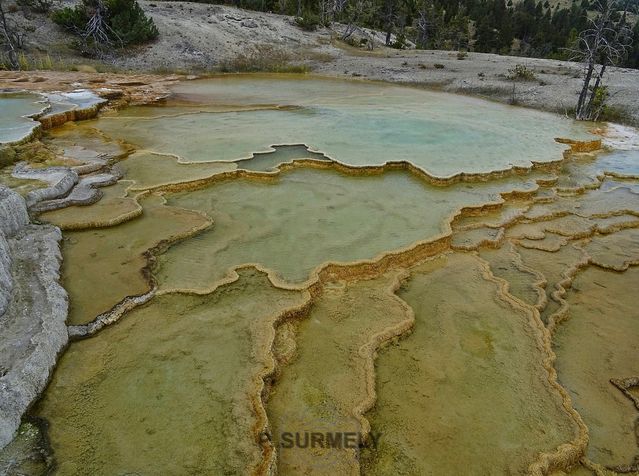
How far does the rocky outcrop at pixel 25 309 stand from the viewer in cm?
276

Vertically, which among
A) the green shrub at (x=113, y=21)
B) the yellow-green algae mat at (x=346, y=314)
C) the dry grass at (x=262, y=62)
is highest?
the green shrub at (x=113, y=21)

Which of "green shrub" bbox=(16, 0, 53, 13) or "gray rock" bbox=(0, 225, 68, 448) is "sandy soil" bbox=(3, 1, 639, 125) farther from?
"gray rock" bbox=(0, 225, 68, 448)

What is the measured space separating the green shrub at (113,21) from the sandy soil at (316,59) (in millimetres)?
477

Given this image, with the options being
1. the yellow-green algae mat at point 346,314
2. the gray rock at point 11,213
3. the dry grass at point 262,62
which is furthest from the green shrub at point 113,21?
the gray rock at point 11,213

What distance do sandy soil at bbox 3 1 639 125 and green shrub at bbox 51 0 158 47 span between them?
48 centimetres

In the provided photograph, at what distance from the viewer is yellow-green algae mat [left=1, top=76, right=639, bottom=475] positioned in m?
2.80

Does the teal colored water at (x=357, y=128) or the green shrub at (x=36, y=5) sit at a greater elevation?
the green shrub at (x=36, y=5)

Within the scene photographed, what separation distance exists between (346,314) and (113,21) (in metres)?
17.3

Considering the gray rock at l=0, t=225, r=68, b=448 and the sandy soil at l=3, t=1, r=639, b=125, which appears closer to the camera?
the gray rock at l=0, t=225, r=68, b=448

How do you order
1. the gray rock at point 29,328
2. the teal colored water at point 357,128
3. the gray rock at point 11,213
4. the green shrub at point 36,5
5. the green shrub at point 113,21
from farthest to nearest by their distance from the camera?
the green shrub at point 36,5, the green shrub at point 113,21, the teal colored water at point 357,128, the gray rock at point 11,213, the gray rock at point 29,328

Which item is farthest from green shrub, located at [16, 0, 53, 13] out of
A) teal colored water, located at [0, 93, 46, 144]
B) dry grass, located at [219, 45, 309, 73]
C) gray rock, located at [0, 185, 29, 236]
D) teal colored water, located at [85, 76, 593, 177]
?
gray rock, located at [0, 185, 29, 236]

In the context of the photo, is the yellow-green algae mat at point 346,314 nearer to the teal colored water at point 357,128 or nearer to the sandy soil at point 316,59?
the teal colored water at point 357,128

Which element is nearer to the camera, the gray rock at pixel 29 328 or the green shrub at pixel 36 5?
the gray rock at pixel 29 328

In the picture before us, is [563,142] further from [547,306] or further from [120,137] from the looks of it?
[120,137]
